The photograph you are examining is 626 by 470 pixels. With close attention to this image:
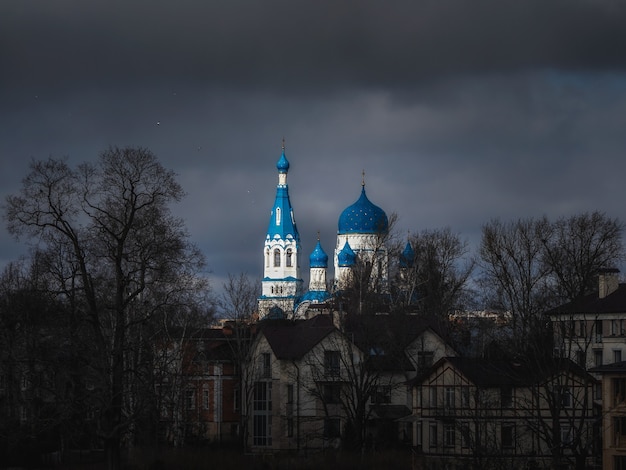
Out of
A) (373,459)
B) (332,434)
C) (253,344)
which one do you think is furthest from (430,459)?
Answer: (253,344)

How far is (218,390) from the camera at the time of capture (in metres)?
81.3

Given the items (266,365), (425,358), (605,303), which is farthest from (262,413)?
(605,303)

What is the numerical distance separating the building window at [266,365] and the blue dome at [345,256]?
70.3 meters

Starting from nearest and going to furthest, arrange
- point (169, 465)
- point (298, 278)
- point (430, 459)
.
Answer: point (169, 465) → point (430, 459) → point (298, 278)

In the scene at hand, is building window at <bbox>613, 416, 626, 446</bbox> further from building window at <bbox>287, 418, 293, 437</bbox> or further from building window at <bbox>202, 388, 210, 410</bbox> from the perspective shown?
building window at <bbox>202, 388, 210, 410</bbox>

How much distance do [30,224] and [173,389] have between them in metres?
12.1

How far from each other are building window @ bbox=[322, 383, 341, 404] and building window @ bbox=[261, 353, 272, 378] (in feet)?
12.0

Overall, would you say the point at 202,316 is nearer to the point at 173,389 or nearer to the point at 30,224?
the point at 173,389

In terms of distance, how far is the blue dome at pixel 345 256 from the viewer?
145875mm

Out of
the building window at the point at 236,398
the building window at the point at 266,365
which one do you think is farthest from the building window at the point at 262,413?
the building window at the point at 236,398

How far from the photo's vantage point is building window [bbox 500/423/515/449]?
61406 millimetres

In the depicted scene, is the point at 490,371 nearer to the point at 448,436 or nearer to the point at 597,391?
the point at 448,436

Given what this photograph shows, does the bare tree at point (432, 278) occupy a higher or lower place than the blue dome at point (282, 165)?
lower

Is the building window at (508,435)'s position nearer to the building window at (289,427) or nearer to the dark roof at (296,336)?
the dark roof at (296,336)
